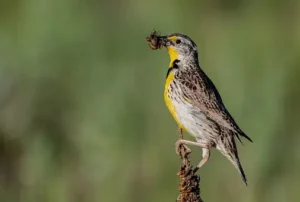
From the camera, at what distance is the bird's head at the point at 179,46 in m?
7.14

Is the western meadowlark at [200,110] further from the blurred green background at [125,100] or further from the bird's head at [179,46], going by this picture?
the blurred green background at [125,100]

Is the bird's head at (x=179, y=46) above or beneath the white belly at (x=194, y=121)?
above

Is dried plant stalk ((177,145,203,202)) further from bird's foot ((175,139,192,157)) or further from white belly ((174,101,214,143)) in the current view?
white belly ((174,101,214,143))

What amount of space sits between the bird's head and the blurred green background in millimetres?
1460

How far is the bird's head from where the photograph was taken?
7145mm

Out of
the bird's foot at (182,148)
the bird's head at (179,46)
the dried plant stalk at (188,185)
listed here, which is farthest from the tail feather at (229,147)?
the dried plant stalk at (188,185)

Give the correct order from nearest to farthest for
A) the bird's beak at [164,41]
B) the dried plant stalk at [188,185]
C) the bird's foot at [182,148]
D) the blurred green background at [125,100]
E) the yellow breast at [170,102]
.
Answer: the dried plant stalk at [188,185]
the bird's foot at [182,148]
the yellow breast at [170,102]
the bird's beak at [164,41]
the blurred green background at [125,100]

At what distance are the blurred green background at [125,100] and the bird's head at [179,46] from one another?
1460mm

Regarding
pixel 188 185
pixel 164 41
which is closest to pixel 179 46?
pixel 164 41

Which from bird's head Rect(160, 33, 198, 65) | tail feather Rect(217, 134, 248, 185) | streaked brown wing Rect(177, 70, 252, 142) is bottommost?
tail feather Rect(217, 134, 248, 185)

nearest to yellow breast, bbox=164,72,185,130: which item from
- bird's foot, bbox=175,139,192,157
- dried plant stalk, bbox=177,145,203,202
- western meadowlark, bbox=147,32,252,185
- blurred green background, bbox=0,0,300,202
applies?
western meadowlark, bbox=147,32,252,185

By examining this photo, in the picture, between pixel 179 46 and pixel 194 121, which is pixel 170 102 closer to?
pixel 194 121

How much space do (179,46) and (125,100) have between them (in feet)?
7.17

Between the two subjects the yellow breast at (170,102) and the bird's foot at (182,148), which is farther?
the yellow breast at (170,102)
